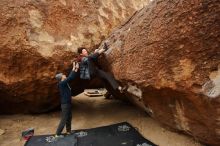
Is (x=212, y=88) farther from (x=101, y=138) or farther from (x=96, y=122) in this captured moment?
(x=96, y=122)

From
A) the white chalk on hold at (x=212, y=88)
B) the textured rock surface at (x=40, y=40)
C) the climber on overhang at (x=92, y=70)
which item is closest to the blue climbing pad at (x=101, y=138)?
the climber on overhang at (x=92, y=70)

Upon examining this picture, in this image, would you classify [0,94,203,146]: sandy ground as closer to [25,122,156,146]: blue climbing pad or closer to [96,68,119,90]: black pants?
[25,122,156,146]: blue climbing pad

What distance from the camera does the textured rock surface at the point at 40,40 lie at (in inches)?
289

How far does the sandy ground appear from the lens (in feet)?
20.1

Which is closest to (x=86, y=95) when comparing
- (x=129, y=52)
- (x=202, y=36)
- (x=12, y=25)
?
(x=12, y=25)

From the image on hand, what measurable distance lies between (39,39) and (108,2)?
88.5 inches

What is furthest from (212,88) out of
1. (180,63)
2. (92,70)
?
(92,70)

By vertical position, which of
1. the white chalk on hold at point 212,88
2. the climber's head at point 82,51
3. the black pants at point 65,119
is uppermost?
the climber's head at point 82,51

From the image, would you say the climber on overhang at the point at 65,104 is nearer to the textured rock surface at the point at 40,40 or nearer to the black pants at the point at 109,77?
the black pants at the point at 109,77

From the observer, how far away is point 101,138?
6.40 meters

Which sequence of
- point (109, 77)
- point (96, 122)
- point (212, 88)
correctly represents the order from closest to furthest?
1. point (212, 88)
2. point (109, 77)
3. point (96, 122)

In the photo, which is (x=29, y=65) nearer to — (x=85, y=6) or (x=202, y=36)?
(x=85, y=6)

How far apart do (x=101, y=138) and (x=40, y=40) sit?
273 cm

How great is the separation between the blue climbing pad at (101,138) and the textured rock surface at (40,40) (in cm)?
157
